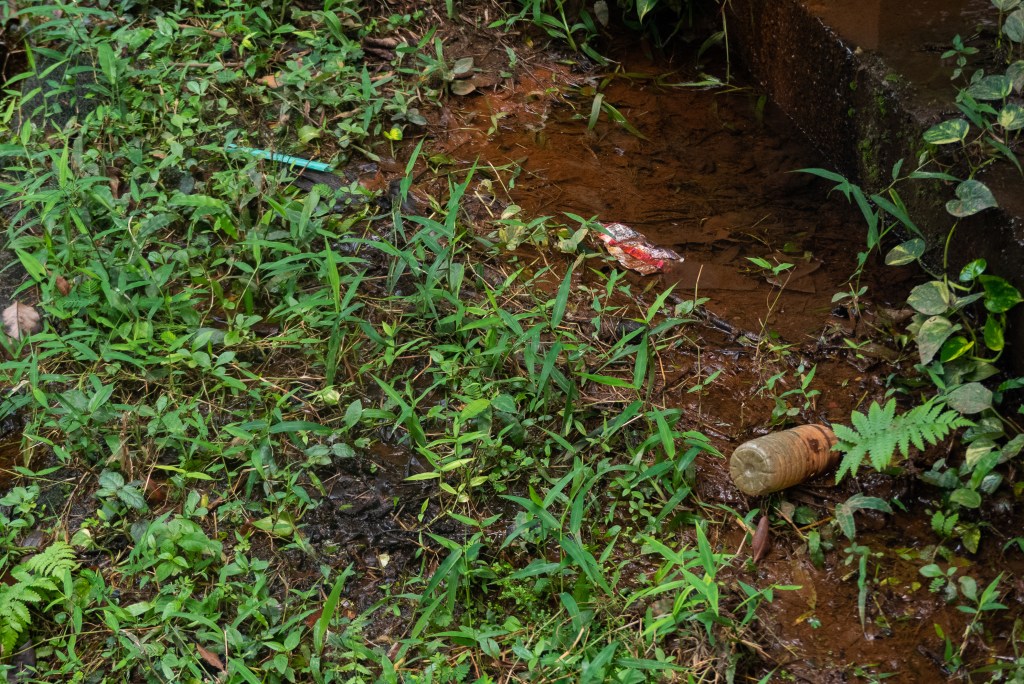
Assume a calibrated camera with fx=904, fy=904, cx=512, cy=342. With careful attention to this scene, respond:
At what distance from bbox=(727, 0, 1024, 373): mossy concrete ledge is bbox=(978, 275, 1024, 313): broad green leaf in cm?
5

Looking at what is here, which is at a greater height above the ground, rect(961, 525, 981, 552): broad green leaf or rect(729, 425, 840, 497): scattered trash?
rect(729, 425, 840, 497): scattered trash

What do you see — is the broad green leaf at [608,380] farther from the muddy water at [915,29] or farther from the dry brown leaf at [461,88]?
the dry brown leaf at [461,88]

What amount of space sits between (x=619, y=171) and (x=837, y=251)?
3.04ft

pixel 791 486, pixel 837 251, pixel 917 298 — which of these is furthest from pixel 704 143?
pixel 791 486

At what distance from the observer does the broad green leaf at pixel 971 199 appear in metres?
2.76

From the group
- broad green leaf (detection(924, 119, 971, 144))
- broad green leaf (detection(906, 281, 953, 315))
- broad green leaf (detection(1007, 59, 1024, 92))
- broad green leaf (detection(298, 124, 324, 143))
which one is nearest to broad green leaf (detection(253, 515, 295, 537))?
broad green leaf (detection(298, 124, 324, 143))

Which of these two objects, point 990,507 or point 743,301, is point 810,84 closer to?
point 743,301

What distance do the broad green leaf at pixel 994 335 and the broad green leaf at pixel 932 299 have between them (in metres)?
0.14

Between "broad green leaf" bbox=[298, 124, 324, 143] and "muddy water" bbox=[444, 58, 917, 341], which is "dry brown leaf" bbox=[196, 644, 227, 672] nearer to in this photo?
"muddy water" bbox=[444, 58, 917, 341]

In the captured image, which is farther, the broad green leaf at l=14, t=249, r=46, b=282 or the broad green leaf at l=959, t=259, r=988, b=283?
the broad green leaf at l=14, t=249, r=46, b=282

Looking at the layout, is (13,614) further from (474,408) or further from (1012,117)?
(1012,117)

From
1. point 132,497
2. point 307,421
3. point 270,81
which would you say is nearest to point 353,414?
point 307,421

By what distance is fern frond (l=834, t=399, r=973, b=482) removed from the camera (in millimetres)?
2365

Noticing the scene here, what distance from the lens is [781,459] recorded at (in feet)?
8.35
